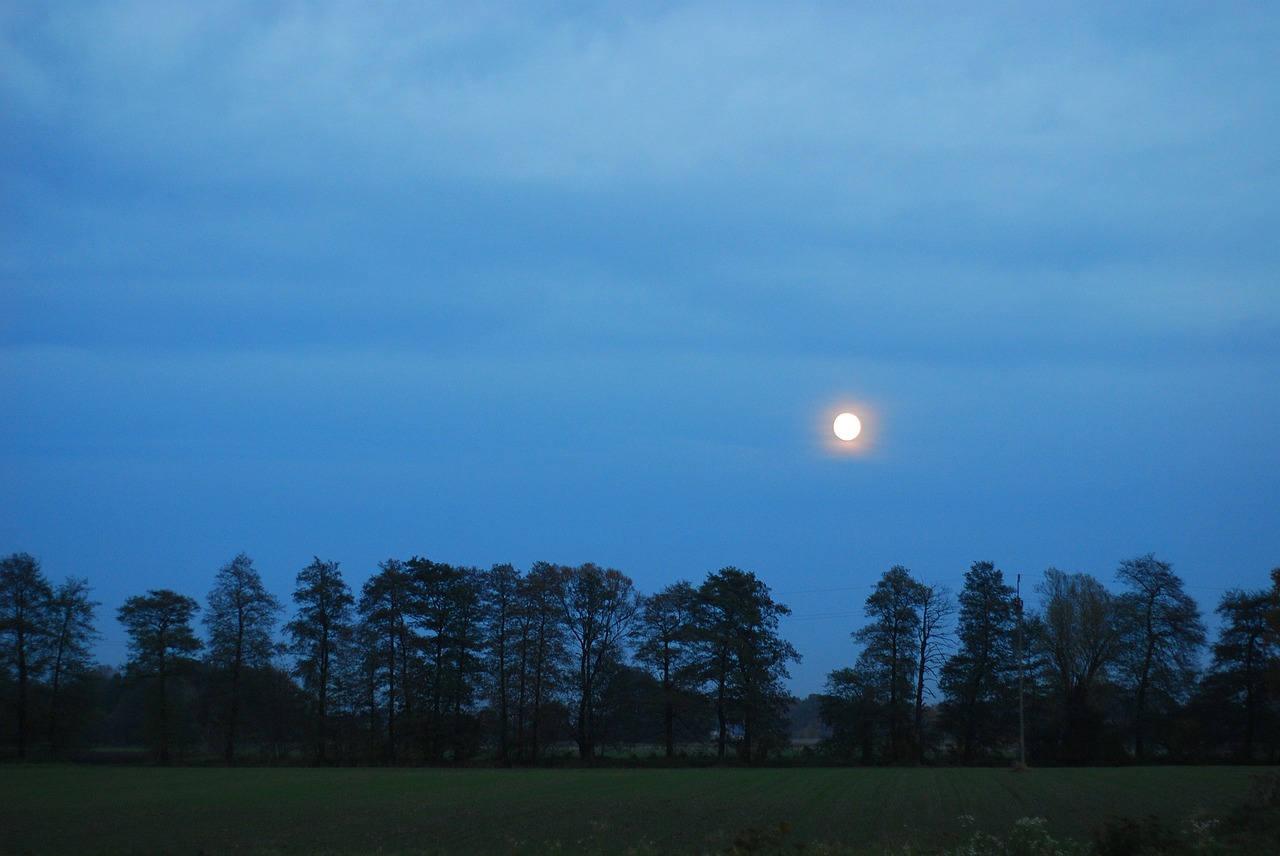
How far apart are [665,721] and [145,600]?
40951 mm

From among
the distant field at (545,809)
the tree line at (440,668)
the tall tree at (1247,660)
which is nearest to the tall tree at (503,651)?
the tree line at (440,668)

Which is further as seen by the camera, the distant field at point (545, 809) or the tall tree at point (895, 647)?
the tall tree at point (895, 647)

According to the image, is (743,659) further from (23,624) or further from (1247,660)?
(23,624)

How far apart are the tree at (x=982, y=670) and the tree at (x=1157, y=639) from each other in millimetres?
8745

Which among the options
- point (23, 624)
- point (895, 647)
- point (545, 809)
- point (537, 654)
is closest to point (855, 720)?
point (895, 647)

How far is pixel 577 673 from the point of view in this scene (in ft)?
241

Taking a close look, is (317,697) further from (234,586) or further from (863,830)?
(863,830)

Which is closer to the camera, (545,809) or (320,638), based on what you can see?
(545,809)

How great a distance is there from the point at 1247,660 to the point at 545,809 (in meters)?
57.4

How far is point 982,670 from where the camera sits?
71.8 metres

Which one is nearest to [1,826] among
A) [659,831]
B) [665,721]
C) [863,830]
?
[659,831]

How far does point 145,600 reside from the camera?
7156 centimetres

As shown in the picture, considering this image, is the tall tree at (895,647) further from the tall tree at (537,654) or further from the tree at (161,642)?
the tree at (161,642)

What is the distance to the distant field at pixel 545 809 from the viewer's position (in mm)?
23453
